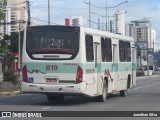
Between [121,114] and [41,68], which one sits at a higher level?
[41,68]

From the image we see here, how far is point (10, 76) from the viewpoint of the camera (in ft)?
124

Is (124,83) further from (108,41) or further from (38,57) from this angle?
(38,57)

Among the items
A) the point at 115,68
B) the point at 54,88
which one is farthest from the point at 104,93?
the point at 54,88

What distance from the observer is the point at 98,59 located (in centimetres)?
2281

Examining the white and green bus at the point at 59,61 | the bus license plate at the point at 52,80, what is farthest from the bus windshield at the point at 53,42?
the bus license plate at the point at 52,80

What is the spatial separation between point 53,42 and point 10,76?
683 inches

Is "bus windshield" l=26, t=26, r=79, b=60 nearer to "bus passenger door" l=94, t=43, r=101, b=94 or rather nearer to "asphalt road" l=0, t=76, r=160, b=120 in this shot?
"bus passenger door" l=94, t=43, r=101, b=94

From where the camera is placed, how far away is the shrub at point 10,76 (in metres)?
37.8

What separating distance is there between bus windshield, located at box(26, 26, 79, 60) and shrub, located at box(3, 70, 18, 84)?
16.8 metres

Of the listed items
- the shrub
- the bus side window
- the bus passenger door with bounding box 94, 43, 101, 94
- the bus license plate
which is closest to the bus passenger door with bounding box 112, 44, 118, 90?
the bus side window

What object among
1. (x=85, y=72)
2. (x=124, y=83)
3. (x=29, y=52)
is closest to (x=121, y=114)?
(x=85, y=72)

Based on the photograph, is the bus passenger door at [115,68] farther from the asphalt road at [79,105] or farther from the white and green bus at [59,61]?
the white and green bus at [59,61]

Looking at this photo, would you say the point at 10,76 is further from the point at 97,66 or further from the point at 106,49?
the point at 97,66

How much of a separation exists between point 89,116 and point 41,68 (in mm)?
5005
